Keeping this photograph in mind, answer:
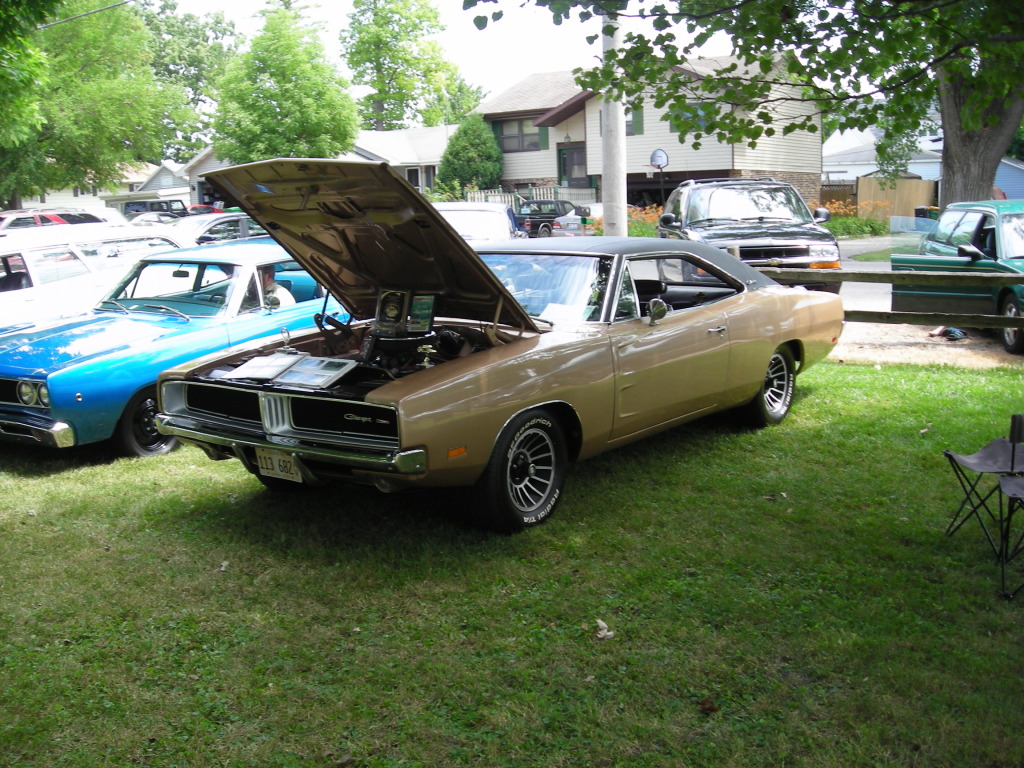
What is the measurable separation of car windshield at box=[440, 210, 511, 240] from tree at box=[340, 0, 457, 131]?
4925 centimetres

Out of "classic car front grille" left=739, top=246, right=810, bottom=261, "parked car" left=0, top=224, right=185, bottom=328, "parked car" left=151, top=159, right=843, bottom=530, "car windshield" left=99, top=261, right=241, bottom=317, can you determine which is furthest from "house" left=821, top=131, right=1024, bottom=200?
"parked car" left=151, top=159, right=843, bottom=530

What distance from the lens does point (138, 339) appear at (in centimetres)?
707

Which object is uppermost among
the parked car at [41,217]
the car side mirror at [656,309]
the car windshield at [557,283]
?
the parked car at [41,217]

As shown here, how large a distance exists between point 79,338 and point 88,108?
1104 inches

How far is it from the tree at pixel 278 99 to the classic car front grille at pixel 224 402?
26165mm

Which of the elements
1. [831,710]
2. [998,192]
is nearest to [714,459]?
[831,710]

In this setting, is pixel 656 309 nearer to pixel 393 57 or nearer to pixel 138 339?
pixel 138 339

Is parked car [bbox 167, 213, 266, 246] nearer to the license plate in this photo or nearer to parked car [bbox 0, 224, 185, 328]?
parked car [bbox 0, 224, 185, 328]

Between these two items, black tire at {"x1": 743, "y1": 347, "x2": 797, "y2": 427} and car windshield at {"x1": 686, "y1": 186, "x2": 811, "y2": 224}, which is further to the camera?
car windshield at {"x1": 686, "y1": 186, "x2": 811, "y2": 224}

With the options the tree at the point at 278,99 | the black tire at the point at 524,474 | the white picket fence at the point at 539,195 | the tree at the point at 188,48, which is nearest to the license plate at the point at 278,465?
the black tire at the point at 524,474

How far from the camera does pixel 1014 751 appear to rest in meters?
3.24

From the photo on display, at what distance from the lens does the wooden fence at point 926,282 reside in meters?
9.28

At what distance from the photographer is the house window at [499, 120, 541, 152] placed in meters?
43.6

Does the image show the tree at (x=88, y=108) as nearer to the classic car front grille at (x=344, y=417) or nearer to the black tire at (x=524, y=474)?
the classic car front grille at (x=344, y=417)
